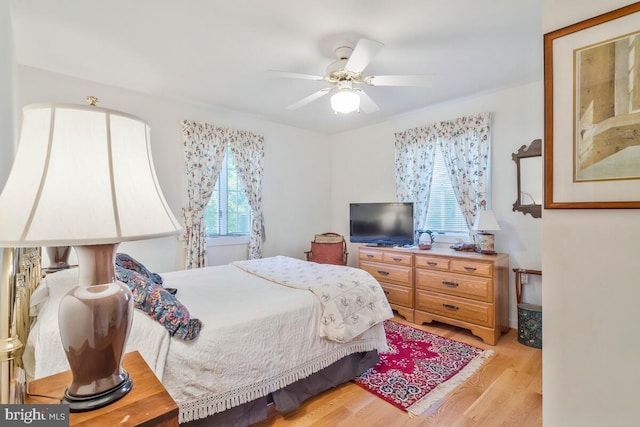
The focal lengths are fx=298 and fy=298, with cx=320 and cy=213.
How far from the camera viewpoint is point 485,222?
315 centimetres

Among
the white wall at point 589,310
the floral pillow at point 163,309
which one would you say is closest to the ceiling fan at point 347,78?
the white wall at point 589,310

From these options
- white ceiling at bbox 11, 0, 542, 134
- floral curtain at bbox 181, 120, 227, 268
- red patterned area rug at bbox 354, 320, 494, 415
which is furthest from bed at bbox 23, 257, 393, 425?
white ceiling at bbox 11, 0, 542, 134

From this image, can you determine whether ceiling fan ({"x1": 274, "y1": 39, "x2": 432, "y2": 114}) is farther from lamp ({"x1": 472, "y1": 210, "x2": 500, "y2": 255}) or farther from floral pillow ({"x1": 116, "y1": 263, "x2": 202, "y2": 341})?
floral pillow ({"x1": 116, "y1": 263, "x2": 202, "y2": 341})

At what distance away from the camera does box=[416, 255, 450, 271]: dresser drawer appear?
3.28 meters

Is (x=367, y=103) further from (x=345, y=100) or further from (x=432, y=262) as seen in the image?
(x=432, y=262)

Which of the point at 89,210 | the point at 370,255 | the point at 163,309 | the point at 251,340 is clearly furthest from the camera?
the point at 370,255

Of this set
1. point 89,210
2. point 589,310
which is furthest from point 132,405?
point 589,310

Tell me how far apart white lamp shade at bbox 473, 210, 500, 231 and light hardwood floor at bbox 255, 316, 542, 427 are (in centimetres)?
129

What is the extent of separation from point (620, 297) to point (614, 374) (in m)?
0.26

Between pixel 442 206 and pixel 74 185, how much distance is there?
12.6ft

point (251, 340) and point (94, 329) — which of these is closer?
point (94, 329)

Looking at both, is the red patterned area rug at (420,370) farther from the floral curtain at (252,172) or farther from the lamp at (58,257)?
the lamp at (58,257)

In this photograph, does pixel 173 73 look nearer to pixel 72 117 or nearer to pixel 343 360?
pixel 72 117

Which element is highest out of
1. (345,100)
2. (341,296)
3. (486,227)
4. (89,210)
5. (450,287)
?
(345,100)
